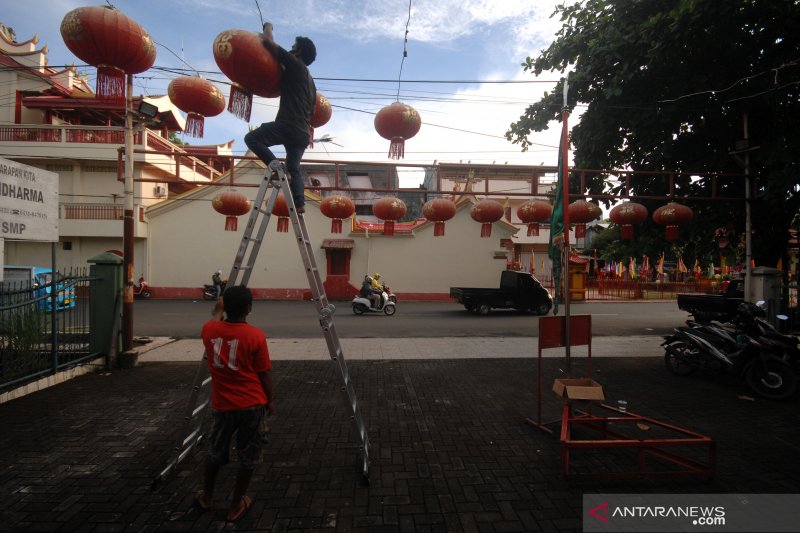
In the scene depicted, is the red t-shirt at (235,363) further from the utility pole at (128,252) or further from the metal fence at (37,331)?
the utility pole at (128,252)

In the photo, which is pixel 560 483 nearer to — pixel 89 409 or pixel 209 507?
pixel 209 507

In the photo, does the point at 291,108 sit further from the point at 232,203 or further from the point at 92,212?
the point at 92,212

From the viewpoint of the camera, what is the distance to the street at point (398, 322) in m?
11.5

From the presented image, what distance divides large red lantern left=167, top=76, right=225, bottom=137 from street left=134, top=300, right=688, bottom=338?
270 inches

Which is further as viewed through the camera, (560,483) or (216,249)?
(216,249)

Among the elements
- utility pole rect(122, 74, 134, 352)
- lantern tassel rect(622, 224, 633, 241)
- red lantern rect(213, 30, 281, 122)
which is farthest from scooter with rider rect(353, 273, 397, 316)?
red lantern rect(213, 30, 281, 122)

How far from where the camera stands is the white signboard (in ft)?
17.8

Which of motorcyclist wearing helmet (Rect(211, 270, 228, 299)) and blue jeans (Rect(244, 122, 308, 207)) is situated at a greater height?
→ blue jeans (Rect(244, 122, 308, 207))

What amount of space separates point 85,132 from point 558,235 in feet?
83.8

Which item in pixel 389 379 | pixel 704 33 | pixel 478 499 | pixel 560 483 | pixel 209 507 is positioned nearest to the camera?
pixel 209 507

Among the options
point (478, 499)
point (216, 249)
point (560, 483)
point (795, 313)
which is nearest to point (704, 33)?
point (795, 313)

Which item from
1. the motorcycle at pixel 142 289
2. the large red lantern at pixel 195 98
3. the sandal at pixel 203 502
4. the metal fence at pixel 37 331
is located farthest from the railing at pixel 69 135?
the sandal at pixel 203 502

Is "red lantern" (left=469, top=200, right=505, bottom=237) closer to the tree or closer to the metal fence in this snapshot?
the tree

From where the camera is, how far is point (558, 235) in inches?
181
